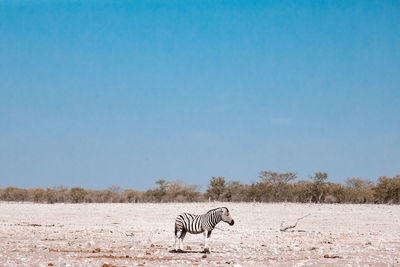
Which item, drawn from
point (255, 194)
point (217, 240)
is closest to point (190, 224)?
point (217, 240)

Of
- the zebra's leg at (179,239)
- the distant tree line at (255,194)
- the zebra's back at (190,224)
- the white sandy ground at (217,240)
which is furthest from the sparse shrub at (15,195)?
the zebra's back at (190,224)

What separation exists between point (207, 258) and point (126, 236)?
5987 millimetres

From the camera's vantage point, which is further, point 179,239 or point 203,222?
point 179,239

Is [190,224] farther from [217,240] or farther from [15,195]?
[15,195]

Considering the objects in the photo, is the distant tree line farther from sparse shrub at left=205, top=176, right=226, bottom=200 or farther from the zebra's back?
the zebra's back

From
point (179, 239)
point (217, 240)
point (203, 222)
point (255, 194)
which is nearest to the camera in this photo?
point (203, 222)

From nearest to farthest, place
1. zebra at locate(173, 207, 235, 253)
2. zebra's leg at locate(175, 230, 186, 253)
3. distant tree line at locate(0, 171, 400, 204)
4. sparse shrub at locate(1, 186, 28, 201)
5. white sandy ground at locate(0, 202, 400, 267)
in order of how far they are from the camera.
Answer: white sandy ground at locate(0, 202, 400, 267) < zebra at locate(173, 207, 235, 253) < zebra's leg at locate(175, 230, 186, 253) < distant tree line at locate(0, 171, 400, 204) < sparse shrub at locate(1, 186, 28, 201)

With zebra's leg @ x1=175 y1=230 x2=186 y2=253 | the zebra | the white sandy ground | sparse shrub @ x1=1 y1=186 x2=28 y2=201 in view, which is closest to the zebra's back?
the zebra

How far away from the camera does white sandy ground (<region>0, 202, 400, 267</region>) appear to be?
11508 mm

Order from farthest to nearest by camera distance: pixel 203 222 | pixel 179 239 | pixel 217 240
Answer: pixel 217 240, pixel 179 239, pixel 203 222

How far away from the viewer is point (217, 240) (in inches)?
645

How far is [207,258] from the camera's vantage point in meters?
12.0

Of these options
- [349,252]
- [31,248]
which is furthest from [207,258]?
[31,248]

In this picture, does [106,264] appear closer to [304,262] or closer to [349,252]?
[304,262]
